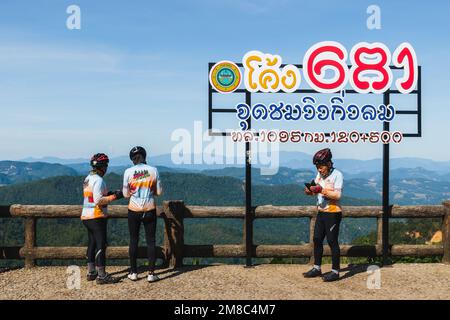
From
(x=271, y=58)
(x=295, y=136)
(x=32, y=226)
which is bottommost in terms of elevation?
(x=32, y=226)

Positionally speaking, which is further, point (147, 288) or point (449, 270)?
point (449, 270)

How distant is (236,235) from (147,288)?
540ft

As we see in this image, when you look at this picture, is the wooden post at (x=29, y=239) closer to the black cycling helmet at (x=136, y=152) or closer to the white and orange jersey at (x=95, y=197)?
the white and orange jersey at (x=95, y=197)

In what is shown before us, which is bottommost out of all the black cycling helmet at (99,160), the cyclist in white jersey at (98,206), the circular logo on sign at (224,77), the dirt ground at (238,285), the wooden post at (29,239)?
the dirt ground at (238,285)

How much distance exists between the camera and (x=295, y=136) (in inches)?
324

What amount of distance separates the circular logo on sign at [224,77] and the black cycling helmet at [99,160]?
2256 millimetres

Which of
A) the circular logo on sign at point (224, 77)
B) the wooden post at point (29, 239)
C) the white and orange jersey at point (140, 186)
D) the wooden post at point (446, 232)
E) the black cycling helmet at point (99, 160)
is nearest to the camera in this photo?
the black cycling helmet at point (99, 160)

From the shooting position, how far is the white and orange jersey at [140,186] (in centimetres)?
688

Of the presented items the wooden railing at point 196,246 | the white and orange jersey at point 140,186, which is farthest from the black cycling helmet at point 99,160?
the wooden railing at point 196,246

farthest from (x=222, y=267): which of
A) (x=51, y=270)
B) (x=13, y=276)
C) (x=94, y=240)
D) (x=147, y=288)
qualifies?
(x=13, y=276)

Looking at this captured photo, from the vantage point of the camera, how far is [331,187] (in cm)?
703

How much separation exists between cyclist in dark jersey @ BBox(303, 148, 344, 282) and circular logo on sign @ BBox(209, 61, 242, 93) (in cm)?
193

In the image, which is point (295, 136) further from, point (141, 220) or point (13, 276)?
point (13, 276)

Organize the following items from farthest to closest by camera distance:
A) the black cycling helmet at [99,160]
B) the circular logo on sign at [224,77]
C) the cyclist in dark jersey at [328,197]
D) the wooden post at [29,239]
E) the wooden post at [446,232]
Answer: the wooden post at [446,232] → the wooden post at [29,239] → the circular logo on sign at [224,77] → the cyclist in dark jersey at [328,197] → the black cycling helmet at [99,160]
